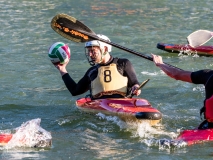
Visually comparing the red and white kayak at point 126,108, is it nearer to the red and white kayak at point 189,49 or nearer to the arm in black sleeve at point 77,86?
the arm in black sleeve at point 77,86

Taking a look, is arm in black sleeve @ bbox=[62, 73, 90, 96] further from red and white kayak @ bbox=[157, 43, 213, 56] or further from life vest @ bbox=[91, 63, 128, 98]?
red and white kayak @ bbox=[157, 43, 213, 56]

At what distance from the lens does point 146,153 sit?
600cm

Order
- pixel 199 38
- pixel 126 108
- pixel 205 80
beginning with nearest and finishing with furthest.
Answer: pixel 205 80, pixel 126 108, pixel 199 38

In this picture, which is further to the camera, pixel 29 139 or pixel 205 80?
pixel 29 139

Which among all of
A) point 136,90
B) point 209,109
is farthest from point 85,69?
point 209,109

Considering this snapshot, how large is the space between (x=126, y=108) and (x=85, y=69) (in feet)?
12.5

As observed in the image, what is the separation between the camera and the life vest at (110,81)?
7.47 meters

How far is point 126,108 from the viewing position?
7047mm

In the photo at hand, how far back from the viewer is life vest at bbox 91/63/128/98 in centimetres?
747

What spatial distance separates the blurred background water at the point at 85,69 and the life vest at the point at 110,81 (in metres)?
0.37

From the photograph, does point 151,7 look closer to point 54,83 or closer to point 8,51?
point 8,51

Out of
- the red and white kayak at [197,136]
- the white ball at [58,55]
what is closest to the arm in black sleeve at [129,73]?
the white ball at [58,55]

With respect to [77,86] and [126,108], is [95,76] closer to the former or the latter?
[77,86]

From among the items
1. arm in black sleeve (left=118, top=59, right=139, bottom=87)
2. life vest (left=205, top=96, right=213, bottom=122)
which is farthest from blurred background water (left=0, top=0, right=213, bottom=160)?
arm in black sleeve (left=118, top=59, right=139, bottom=87)
